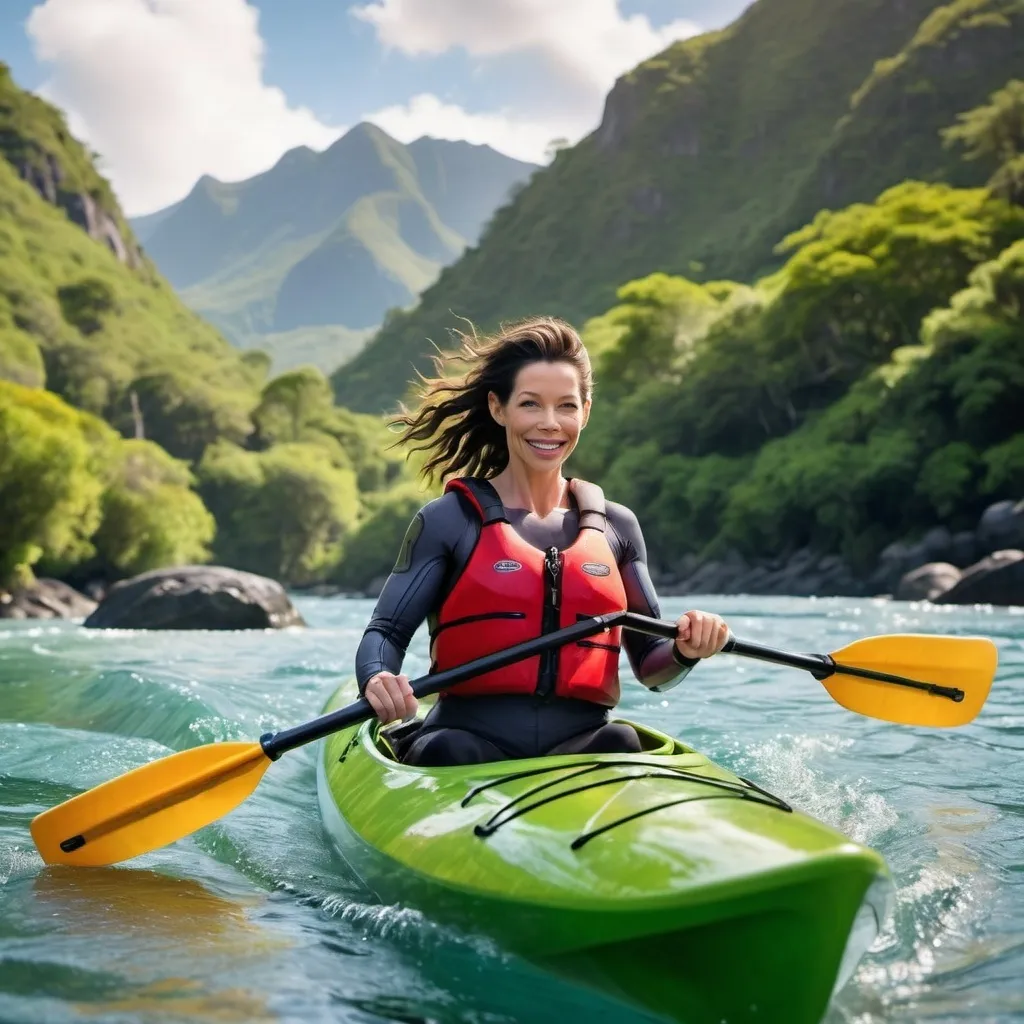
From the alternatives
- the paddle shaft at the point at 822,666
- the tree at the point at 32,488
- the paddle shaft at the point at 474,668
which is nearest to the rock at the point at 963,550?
the tree at the point at 32,488

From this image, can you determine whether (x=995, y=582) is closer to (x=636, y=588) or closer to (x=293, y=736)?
(x=636, y=588)

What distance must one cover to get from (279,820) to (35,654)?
25.7 feet

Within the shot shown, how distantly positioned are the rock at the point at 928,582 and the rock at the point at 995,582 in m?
0.91

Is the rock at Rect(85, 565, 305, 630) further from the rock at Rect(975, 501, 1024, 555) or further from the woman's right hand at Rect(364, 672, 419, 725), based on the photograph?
the woman's right hand at Rect(364, 672, 419, 725)

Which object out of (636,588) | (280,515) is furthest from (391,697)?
(280,515)

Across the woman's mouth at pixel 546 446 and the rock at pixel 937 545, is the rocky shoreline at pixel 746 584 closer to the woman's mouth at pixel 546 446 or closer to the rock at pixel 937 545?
the rock at pixel 937 545

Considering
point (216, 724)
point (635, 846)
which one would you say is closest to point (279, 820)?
point (216, 724)

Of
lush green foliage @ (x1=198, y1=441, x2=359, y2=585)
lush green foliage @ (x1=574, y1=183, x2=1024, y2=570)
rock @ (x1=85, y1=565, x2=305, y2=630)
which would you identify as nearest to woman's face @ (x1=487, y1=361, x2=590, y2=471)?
rock @ (x1=85, y1=565, x2=305, y2=630)

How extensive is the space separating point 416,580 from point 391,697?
17.0 inches

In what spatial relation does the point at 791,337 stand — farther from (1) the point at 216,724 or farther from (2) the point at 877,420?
(1) the point at 216,724

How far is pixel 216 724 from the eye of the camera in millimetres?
6125

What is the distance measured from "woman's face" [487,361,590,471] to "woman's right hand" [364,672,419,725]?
→ 0.83m

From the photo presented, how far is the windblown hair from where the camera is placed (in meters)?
3.54

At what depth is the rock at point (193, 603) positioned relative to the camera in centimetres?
1530
